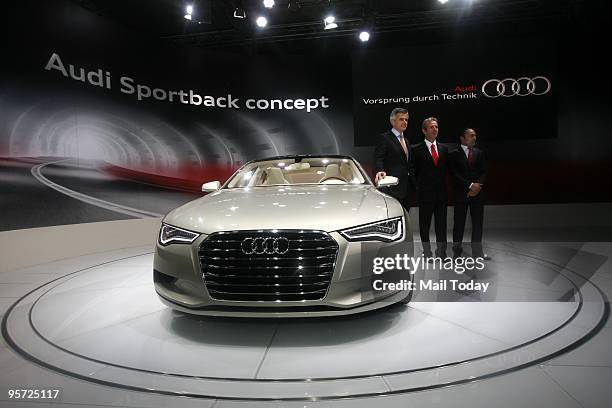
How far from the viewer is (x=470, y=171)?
416cm

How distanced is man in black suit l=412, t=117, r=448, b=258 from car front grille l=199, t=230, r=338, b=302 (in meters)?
2.31

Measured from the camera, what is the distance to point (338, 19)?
7.66 m

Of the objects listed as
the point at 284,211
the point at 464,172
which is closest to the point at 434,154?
the point at 464,172

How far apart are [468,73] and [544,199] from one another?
8.85 ft

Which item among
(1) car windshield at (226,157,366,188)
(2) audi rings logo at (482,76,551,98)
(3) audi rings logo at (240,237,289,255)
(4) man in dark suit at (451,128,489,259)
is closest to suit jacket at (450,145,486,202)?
(4) man in dark suit at (451,128,489,259)

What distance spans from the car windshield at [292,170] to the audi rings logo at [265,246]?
126 cm

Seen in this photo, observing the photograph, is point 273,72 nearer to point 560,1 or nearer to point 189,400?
point 560,1

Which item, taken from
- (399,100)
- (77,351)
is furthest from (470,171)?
(77,351)

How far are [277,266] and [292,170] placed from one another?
5.79 ft

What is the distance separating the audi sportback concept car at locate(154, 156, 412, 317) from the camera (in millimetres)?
1995

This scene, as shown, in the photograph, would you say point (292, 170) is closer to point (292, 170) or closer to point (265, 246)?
point (292, 170)

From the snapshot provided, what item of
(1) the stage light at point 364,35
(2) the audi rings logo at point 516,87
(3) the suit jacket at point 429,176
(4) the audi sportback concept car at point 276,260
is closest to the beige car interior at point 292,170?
(3) the suit jacket at point 429,176

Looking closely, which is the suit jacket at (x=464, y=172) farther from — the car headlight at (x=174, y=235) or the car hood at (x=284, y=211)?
the car headlight at (x=174, y=235)

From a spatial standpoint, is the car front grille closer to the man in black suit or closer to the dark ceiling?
the man in black suit
